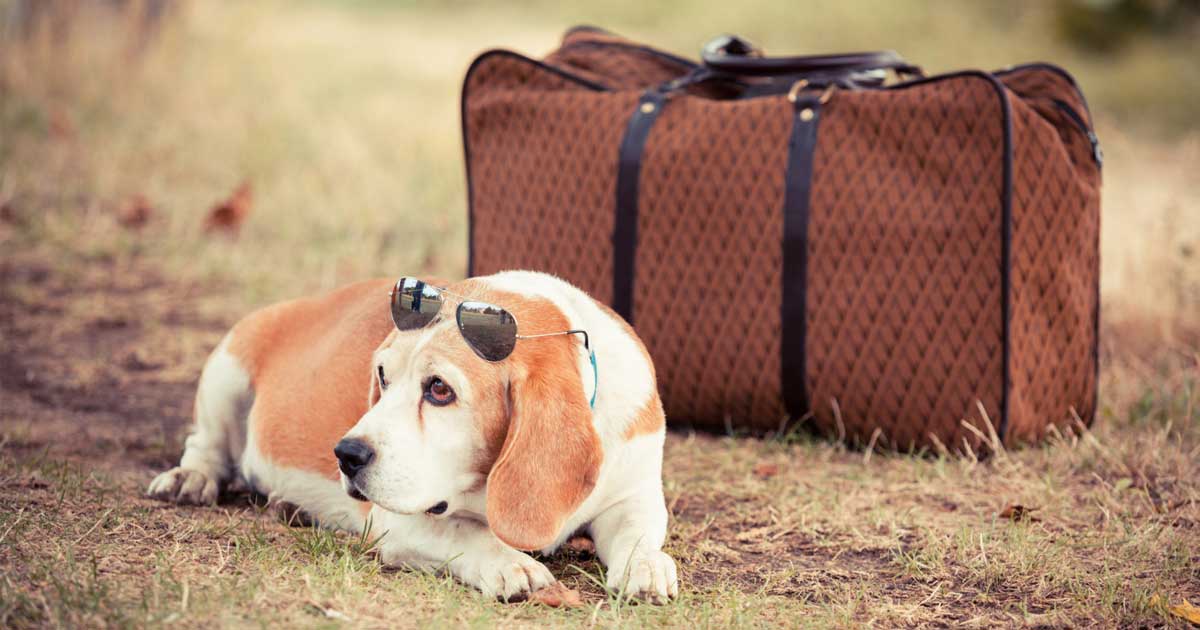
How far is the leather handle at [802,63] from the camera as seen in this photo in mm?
3643

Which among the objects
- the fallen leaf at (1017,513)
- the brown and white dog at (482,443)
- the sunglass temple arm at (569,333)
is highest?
the sunglass temple arm at (569,333)

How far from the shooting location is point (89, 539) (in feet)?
7.99

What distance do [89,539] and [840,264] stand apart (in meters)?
2.07

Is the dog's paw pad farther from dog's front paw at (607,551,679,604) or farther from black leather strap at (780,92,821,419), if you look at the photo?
black leather strap at (780,92,821,419)

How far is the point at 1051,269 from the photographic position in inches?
133

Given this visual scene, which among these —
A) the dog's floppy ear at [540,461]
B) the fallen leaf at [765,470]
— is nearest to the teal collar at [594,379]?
the dog's floppy ear at [540,461]

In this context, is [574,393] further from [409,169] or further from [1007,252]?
[409,169]

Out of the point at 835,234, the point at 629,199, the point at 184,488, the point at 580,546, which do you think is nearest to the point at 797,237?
the point at 835,234

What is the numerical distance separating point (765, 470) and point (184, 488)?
60.5 inches

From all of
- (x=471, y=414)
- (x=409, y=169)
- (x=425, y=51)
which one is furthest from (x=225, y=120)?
(x=471, y=414)

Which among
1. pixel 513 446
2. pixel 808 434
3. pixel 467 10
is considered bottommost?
pixel 808 434

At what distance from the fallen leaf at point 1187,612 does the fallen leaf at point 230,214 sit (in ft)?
14.8

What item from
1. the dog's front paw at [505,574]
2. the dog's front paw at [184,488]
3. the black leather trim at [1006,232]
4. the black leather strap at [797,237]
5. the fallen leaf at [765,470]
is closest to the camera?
the dog's front paw at [505,574]

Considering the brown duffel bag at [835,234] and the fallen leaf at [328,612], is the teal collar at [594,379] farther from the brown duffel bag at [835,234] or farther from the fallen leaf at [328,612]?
the brown duffel bag at [835,234]
